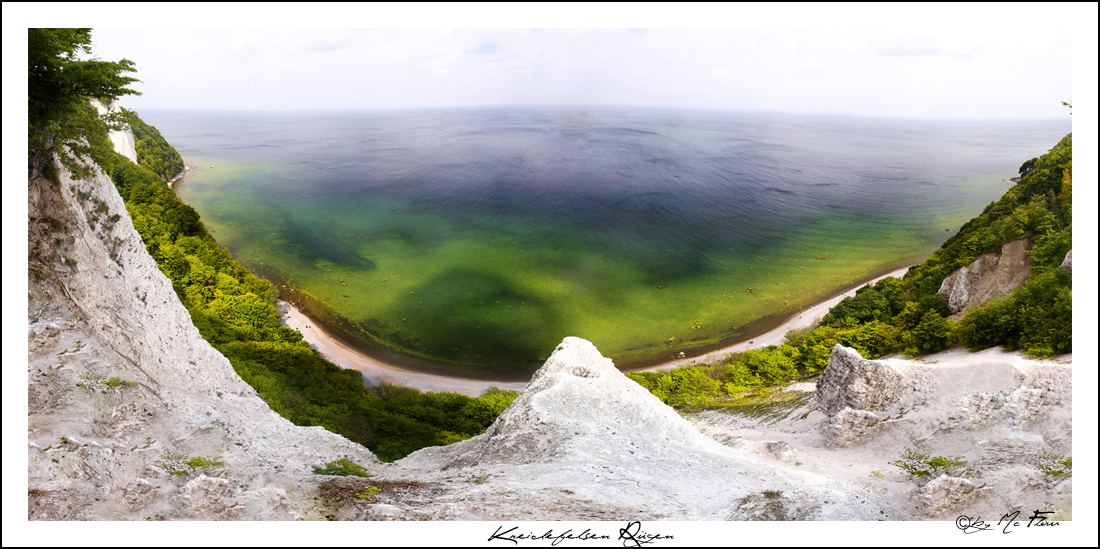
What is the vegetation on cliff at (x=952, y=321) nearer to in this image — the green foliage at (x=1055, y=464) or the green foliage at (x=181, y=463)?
the green foliage at (x=1055, y=464)

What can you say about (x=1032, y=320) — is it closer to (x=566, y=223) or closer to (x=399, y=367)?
(x=399, y=367)

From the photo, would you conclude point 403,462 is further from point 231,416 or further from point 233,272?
point 233,272

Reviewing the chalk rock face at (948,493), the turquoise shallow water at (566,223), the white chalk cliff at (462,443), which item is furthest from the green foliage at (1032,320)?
the turquoise shallow water at (566,223)

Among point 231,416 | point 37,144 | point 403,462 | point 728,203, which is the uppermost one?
point 728,203

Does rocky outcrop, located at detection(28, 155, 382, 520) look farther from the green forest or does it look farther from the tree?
the green forest

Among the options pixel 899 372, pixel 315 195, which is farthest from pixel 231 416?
pixel 315 195

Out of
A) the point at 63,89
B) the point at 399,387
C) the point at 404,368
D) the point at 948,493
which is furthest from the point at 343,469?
the point at 404,368
